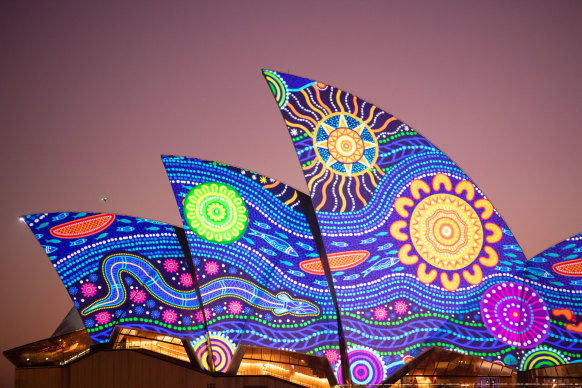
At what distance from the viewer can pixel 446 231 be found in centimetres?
2211

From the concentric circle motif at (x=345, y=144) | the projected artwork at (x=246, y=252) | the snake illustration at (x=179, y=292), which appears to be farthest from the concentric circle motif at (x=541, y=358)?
the concentric circle motif at (x=345, y=144)

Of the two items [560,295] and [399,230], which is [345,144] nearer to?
[399,230]

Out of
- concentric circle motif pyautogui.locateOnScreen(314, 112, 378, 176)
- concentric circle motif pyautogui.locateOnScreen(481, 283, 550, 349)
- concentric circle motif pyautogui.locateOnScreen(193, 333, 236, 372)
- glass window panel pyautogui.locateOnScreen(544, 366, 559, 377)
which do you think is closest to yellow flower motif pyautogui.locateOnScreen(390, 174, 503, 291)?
concentric circle motif pyautogui.locateOnScreen(481, 283, 550, 349)

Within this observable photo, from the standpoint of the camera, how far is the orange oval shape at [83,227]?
78.8 feet

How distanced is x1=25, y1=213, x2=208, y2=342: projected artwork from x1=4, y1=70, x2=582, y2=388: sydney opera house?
0.05m

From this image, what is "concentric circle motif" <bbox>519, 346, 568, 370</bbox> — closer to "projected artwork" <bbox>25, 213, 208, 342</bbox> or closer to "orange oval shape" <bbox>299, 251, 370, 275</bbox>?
"orange oval shape" <bbox>299, 251, 370, 275</bbox>

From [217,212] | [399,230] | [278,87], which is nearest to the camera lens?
[278,87]

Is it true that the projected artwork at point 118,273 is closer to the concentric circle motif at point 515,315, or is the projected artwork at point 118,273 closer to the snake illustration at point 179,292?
the snake illustration at point 179,292

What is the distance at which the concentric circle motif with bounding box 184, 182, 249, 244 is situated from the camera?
23.5 metres

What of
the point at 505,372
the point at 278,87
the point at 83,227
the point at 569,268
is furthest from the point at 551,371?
the point at 83,227

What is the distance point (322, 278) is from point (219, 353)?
452cm

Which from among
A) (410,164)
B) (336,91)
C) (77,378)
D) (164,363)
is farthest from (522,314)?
(77,378)

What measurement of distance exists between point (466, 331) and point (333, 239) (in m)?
5.31

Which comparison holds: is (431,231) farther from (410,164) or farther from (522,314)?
(522,314)
